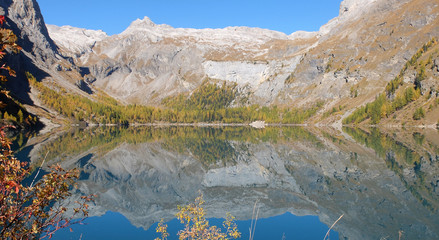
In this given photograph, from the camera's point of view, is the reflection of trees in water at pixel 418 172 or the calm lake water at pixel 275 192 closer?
the calm lake water at pixel 275 192

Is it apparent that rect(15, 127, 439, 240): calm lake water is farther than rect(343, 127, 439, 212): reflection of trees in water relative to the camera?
No

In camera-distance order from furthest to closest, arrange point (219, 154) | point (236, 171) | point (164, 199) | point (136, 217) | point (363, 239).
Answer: point (219, 154)
point (236, 171)
point (164, 199)
point (136, 217)
point (363, 239)

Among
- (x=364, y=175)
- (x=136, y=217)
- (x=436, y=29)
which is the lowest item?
(x=136, y=217)

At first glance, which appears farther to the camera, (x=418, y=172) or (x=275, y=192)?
(x=418, y=172)

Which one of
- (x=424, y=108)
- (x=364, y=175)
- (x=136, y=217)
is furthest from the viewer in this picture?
(x=424, y=108)

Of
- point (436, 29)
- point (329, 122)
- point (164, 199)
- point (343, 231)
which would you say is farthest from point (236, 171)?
point (436, 29)

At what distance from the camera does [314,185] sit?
33.1m

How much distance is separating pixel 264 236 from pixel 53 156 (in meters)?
44.1

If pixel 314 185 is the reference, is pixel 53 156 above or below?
below

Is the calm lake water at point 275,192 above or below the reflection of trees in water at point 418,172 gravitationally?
below

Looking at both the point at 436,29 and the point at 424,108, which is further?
the point at 436,29

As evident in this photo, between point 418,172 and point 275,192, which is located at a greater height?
point 418,172

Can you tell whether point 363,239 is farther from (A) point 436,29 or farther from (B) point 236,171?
(A) point 436,29

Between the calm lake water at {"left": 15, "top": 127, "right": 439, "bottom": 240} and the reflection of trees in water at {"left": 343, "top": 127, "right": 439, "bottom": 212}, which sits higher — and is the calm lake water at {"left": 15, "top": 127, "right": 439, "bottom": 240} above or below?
below
